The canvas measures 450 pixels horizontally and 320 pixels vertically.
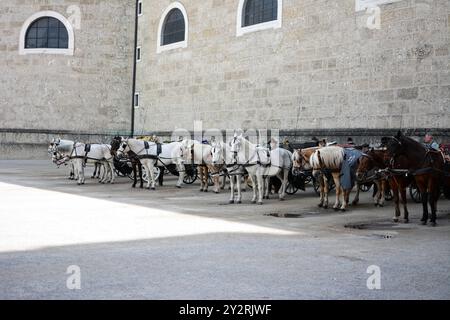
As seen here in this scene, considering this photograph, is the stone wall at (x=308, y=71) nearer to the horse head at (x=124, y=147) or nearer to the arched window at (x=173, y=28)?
the arched window at (x=173, y=28)

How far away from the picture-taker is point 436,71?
17422mm

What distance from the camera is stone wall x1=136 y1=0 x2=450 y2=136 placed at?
58.6 feet

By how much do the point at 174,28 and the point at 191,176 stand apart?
11.5 metres

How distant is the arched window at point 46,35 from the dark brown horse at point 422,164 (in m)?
24.9

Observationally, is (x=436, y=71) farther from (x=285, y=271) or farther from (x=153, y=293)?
(x=153, y=293)

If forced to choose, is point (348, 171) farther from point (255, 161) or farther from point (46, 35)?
point (46, 35)

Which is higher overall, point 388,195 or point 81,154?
point 81,154

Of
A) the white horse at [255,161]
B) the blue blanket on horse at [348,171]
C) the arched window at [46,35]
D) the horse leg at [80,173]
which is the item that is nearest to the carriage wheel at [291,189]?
the white horse at [255,161]

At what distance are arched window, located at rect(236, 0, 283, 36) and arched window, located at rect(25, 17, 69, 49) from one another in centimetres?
1175

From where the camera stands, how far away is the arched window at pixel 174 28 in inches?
1143

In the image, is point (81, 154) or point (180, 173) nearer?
point (180, 173)

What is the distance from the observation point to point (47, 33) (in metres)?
32.4

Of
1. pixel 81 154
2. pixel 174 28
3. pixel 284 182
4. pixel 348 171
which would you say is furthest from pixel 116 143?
pixel 174 28

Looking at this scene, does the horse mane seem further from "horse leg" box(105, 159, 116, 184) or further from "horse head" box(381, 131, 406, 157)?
"horse leg" box(105, 159, 116, 184)
